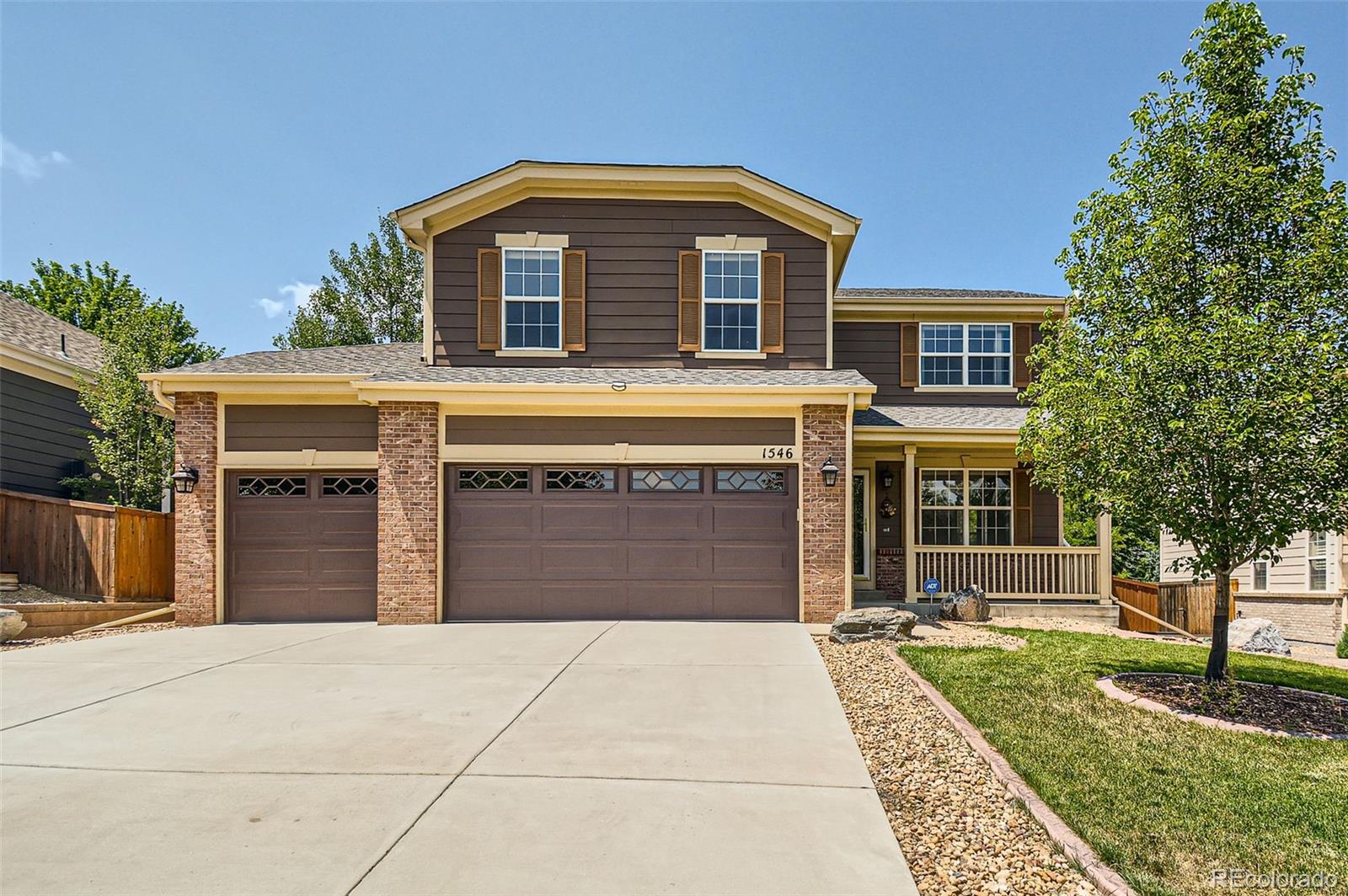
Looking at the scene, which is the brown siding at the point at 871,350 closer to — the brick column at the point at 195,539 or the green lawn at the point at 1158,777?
A: the green lawn at the point at 1158,777

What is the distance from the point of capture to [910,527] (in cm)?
1192

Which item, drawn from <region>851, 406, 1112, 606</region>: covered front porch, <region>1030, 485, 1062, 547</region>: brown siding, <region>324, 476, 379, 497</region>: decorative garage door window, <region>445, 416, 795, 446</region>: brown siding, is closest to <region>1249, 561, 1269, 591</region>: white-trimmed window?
<region>1030, 485, 1062, 547</region>: brown siding

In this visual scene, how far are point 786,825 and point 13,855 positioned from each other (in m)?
3.82

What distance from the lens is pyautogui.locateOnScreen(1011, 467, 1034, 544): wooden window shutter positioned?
1326 cm

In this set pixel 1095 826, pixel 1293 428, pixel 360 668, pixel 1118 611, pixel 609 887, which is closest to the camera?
pixel 609 887

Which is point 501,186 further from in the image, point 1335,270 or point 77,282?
point 77,282

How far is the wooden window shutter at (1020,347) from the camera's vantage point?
13.3 metres

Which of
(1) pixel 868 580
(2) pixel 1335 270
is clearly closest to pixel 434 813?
(2) pixel 1335 270

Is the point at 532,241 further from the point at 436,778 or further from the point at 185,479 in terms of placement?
the point at 436,778

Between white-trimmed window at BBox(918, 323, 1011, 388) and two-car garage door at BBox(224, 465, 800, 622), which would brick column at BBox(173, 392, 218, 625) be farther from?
white-trimmed window at BBox(918, 323, 1011, 388)

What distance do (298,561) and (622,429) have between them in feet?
16.6

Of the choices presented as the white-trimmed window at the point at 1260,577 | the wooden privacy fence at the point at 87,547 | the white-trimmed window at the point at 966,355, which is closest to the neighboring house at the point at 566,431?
the wooden privacy fence at the point at 87,547

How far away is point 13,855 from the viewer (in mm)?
3459

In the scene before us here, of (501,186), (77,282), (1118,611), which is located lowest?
(1118,611)
